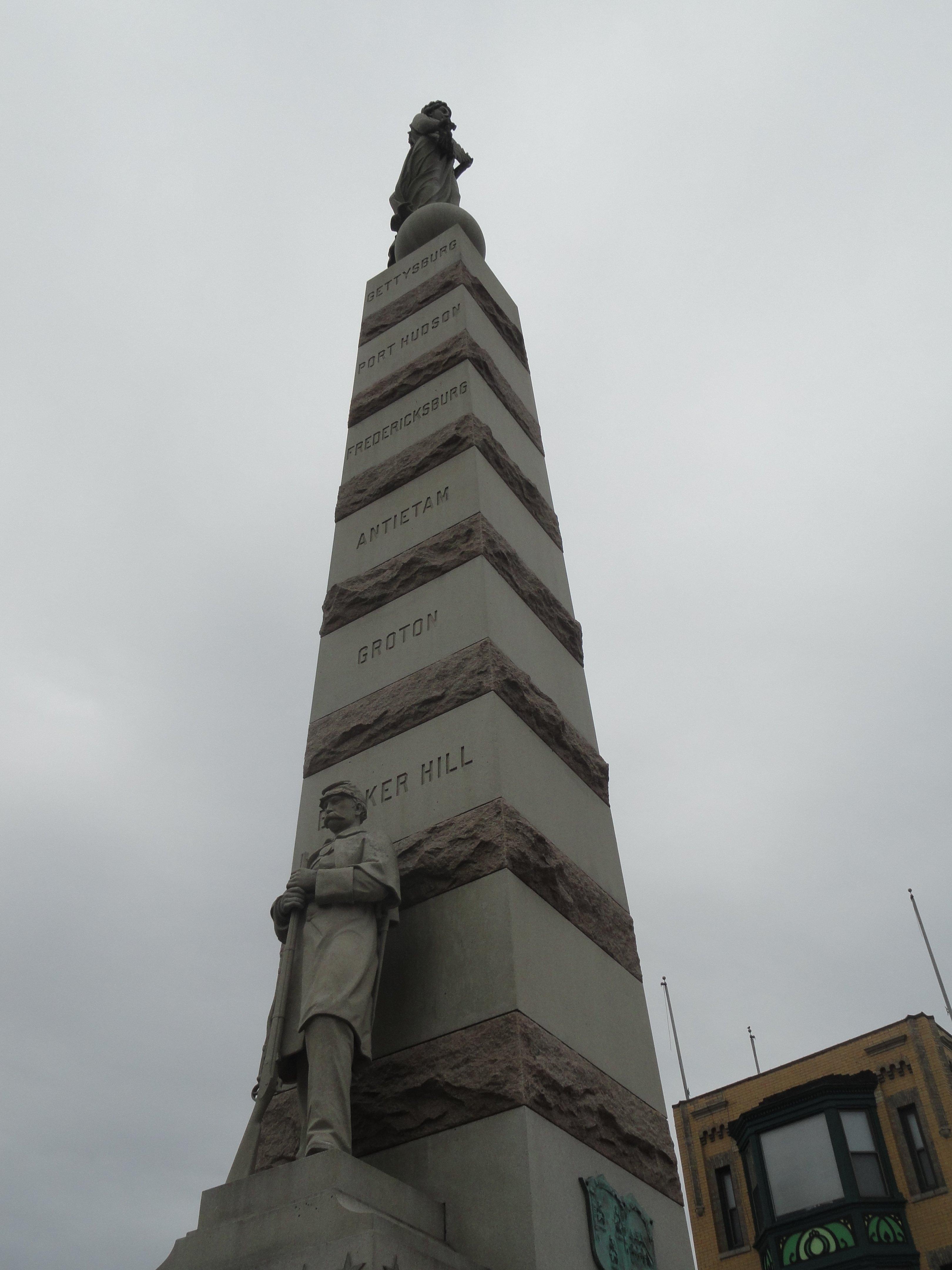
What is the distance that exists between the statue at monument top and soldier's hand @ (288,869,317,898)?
10.2 meters

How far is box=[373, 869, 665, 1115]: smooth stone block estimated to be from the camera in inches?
253

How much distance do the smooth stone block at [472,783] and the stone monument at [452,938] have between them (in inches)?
0.9

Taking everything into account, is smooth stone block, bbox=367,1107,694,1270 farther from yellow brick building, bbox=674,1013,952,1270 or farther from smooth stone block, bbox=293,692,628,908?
yellow brick building, bbox=674,1013,952,1270

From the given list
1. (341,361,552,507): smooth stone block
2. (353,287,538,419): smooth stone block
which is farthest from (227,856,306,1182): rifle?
(353,287,538,419): smooth stone block

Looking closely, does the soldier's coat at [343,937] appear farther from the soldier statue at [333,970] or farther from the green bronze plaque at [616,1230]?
the green bronze plaque at [616,1230]

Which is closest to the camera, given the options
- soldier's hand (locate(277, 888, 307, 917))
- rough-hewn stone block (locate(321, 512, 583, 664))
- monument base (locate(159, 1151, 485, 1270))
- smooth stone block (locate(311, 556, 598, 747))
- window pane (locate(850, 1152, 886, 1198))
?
monument base (locate(159, 1151, 485, 1270))

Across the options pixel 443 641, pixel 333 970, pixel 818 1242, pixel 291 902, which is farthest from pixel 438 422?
pixel 818 1242

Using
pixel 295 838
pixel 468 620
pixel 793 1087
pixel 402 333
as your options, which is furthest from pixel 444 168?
pixel 793 1087

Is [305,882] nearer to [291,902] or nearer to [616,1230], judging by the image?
[291,902]

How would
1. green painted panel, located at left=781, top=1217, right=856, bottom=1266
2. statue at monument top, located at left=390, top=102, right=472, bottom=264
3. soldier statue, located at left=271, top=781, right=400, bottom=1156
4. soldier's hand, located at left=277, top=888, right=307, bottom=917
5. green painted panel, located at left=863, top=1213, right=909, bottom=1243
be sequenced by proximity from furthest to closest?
green painted panel, located at left=781, top=1217, right=856, bottom=1266 → green painted panel, located at left=863, top=1213, right=909, bottom=1243 → statue at monument top, located at left=390, top=102, right=472, bottom=264 → soldier's hand, located at left=277, top=888, right=307, bottom=917 → soldier statue, located at left=271, top=781, right=400, bottom=1156

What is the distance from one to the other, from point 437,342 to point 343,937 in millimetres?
6957

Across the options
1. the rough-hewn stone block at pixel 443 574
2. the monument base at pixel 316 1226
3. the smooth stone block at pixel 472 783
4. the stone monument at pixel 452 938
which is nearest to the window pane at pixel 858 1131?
the stone monument at pixel 452 938

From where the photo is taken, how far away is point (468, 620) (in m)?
8.50

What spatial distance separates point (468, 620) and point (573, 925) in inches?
94.3
